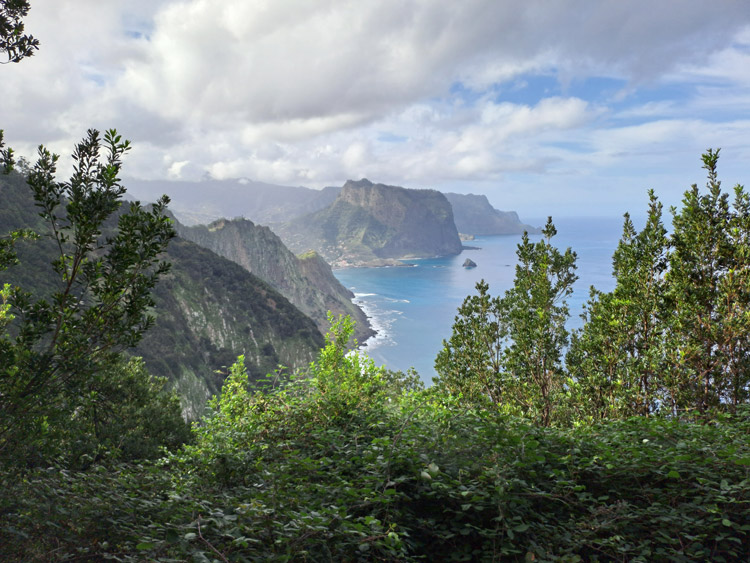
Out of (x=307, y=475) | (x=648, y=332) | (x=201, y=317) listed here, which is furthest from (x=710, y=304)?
(x=201, y=317)

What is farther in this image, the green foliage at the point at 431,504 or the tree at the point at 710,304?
the tree at the point at 710,304

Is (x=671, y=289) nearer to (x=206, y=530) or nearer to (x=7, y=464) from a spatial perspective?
(x=206, y=530)

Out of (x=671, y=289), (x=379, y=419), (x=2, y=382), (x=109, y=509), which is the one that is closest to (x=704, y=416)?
(x=671, y=289)

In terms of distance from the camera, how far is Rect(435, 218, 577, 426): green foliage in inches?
639

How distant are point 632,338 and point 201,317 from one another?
122404 mm

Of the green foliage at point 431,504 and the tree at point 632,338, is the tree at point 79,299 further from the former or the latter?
the tree at point 632,338

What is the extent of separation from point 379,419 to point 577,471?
13.0 feet

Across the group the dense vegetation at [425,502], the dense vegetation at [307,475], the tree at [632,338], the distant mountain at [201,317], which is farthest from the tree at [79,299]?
the distant mountain at [201,317]

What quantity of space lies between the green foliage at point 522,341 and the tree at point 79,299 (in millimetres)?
12429

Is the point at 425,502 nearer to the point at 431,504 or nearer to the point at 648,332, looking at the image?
the point at 431,504

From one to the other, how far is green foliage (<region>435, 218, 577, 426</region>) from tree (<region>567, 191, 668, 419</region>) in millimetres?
1626

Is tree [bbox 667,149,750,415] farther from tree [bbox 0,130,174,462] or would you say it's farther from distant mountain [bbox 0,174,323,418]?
distant mountain [bbox 0,174,323,418]

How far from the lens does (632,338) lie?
46.5 feet

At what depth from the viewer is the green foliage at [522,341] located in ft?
53.3
